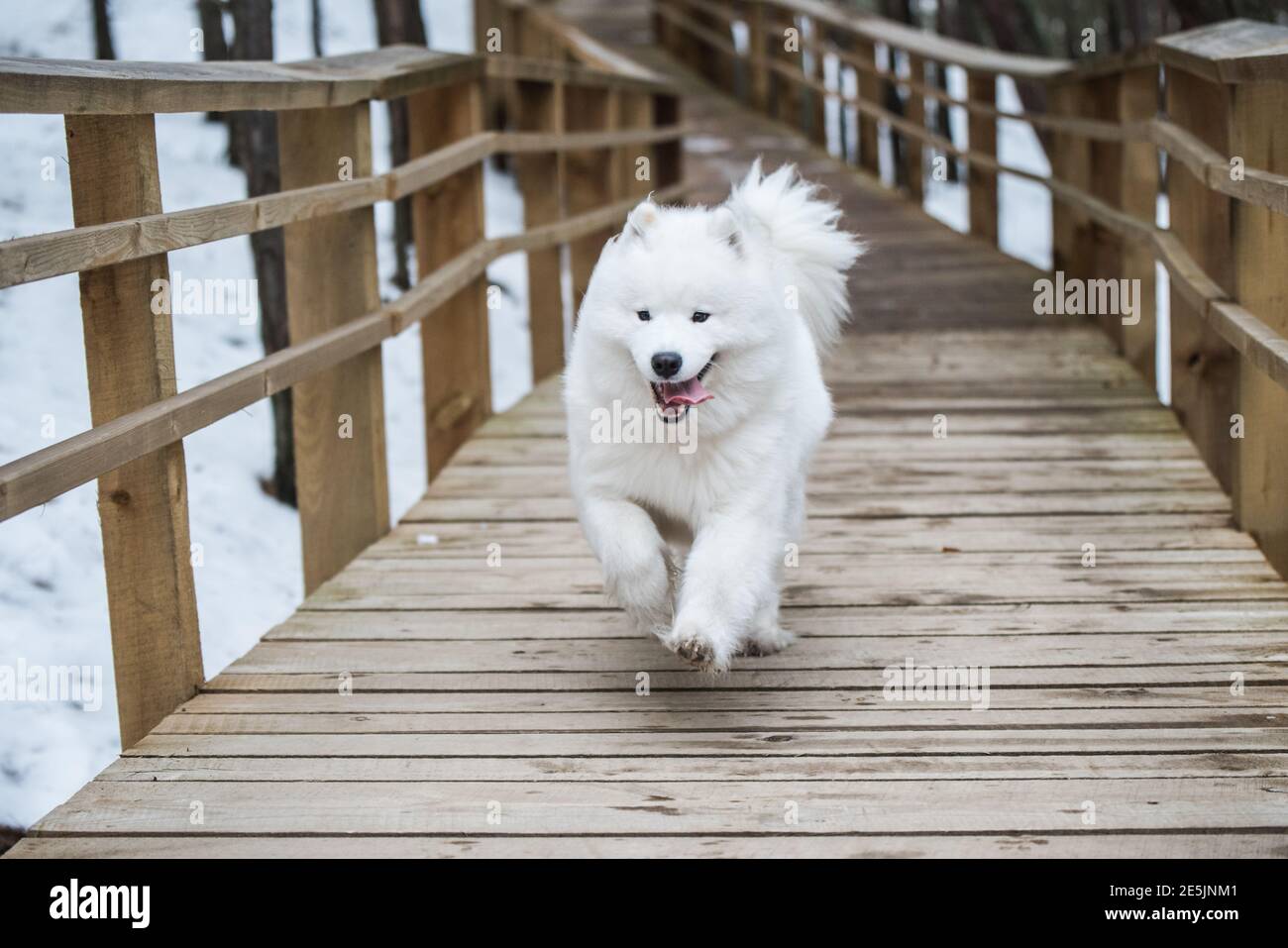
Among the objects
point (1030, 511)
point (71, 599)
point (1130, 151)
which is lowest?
point (71, 599)

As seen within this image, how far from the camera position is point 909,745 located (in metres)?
3.05

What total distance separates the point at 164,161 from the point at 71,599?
5934mm

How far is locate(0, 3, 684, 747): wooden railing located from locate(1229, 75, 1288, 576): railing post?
8.21ft

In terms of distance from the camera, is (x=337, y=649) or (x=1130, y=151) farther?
(x=1130, y=151)

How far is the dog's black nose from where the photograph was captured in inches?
120

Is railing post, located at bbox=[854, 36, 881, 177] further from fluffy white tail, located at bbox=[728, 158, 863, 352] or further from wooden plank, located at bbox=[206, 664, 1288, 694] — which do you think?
wooden plank, located at bbox=[206, 664, 1288, 694]

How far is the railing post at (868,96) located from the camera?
12.4 metres

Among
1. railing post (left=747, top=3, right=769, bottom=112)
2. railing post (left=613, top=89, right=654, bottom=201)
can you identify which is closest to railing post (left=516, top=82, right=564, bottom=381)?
railing post (left=613, top=89, right=654, bottom=201)

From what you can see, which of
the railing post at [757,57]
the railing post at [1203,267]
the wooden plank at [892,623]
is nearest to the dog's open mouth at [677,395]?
the wooden plank at [892,623]

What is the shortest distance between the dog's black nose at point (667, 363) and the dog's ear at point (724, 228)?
36cm

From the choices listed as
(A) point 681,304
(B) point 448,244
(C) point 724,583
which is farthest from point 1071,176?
(C) point 724,583
